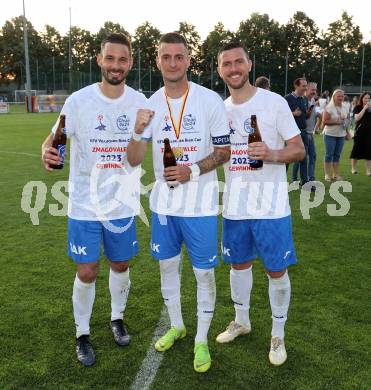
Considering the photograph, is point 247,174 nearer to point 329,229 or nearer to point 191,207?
point 191,207

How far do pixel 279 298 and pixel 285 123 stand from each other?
137 cm

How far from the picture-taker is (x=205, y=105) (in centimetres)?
342

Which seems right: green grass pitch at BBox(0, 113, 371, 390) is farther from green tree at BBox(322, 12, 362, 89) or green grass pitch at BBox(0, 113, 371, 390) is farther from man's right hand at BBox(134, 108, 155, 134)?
green tree at BBox(322, 12, 362, 89)

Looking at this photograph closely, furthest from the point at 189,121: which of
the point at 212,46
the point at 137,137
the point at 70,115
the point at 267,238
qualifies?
the point at 212,46

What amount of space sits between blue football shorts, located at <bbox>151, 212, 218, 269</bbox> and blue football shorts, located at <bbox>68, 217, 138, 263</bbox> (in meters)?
0.24

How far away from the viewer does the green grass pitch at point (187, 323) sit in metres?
3.45

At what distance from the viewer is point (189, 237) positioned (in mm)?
3543

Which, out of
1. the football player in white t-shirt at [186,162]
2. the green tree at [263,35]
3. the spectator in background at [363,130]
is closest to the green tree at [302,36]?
the green tree at [263,35]

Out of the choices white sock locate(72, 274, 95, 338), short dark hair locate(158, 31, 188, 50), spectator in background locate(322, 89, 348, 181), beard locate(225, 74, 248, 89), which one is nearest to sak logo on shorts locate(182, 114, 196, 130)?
beard locate(225, 74, 248, 89)

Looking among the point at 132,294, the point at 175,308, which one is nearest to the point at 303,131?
the point at 132,294

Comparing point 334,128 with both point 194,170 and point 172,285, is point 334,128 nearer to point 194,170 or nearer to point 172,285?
point 172,285

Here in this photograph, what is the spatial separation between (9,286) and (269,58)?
64.3 meters

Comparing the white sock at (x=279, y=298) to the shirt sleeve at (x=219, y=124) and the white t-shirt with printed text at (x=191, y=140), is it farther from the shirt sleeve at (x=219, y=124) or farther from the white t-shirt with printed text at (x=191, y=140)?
the shirt sleeve at (x=219, y=124)

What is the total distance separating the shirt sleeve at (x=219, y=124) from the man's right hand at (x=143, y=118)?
0.45 metres
